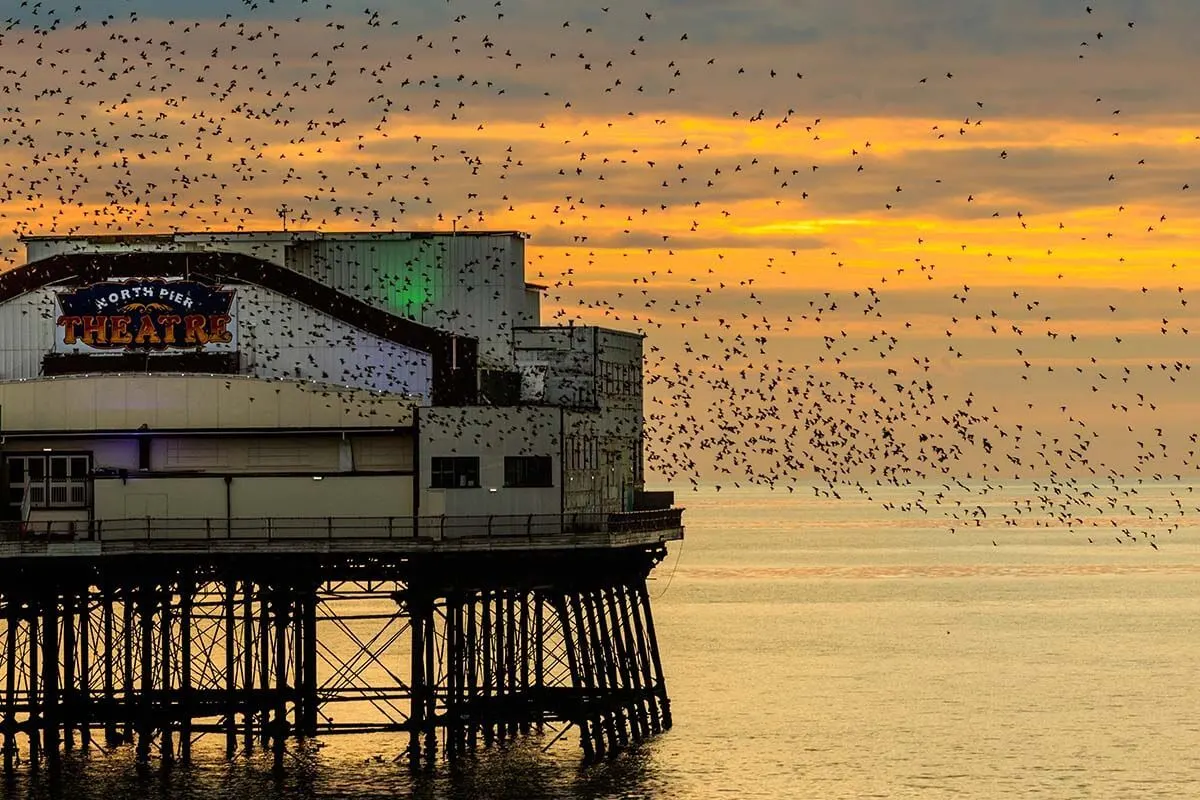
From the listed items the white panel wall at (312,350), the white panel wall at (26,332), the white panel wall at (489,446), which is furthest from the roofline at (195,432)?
the white panel wall at (26,332)

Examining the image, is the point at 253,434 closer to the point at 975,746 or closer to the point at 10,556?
the point at 10,556

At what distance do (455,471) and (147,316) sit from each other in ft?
33.9

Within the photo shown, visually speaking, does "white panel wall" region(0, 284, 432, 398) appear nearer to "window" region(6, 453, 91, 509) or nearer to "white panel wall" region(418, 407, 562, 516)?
"white panel wall" region(418, 407, 562, 516)

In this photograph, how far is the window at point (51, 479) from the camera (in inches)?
2702

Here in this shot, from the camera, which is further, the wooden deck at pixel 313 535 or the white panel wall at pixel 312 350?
the white panel wall at pixel 312 350

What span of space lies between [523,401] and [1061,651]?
58.9 meters

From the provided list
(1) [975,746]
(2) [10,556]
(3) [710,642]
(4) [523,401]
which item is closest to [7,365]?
(2) [10,556]

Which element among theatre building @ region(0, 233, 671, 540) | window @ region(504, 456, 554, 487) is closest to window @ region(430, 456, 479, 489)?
theatre building @ region(0, 233, 671, 540)

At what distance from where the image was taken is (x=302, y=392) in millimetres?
68812

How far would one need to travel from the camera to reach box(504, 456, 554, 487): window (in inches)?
2680

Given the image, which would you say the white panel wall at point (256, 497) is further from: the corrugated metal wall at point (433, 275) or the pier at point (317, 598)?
the corrugated metal wall at point (433, 275)

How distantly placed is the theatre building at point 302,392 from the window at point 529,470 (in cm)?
5

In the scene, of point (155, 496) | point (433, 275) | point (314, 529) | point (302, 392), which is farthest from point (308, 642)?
point (433, 275)

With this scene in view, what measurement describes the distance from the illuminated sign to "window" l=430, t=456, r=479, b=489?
796cm
